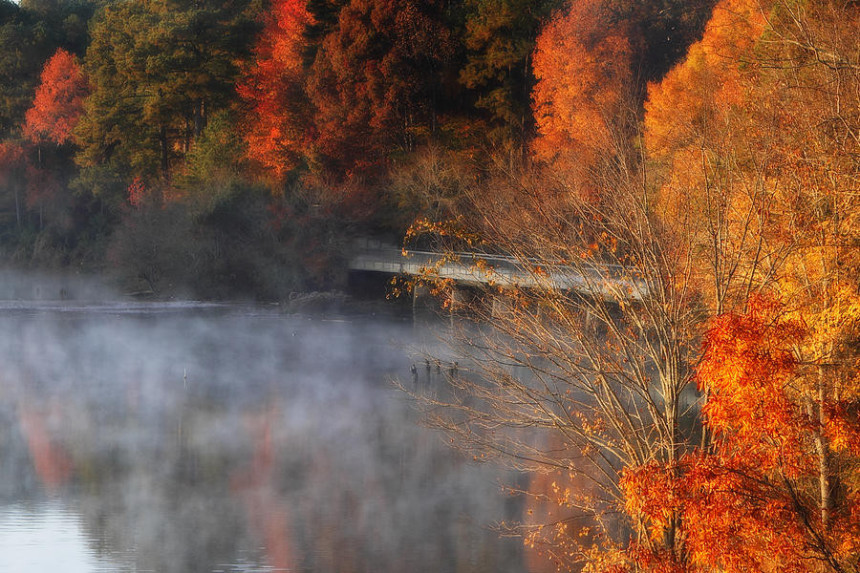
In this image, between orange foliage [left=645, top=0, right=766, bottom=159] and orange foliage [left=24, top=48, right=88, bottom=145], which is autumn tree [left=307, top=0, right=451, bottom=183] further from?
orange foliage [left=24, top=48, right=88, bottom=145]

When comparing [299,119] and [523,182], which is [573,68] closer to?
[299,119]

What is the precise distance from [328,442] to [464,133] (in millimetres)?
22083

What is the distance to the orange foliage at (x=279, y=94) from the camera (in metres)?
43.7

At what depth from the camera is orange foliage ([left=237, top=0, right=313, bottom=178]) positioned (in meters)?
43.7

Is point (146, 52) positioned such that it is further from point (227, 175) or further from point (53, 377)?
point (53, 377)

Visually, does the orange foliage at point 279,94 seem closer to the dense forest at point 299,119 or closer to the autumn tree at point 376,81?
the dense forest at point 299,119

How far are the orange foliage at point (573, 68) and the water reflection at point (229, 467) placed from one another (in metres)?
10.5

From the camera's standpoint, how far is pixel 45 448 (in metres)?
20.0

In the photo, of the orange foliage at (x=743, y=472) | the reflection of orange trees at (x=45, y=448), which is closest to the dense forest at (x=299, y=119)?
the reflection of orange trees at (x=45, y=448)

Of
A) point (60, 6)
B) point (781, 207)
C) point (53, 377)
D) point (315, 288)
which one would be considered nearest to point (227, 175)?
point (315, 288)

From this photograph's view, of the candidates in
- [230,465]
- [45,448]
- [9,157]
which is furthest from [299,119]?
[230,465]

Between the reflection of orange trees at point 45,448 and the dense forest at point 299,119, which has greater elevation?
the dense forest at point 299,119

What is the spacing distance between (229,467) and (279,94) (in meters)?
27.8

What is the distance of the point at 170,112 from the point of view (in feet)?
157
